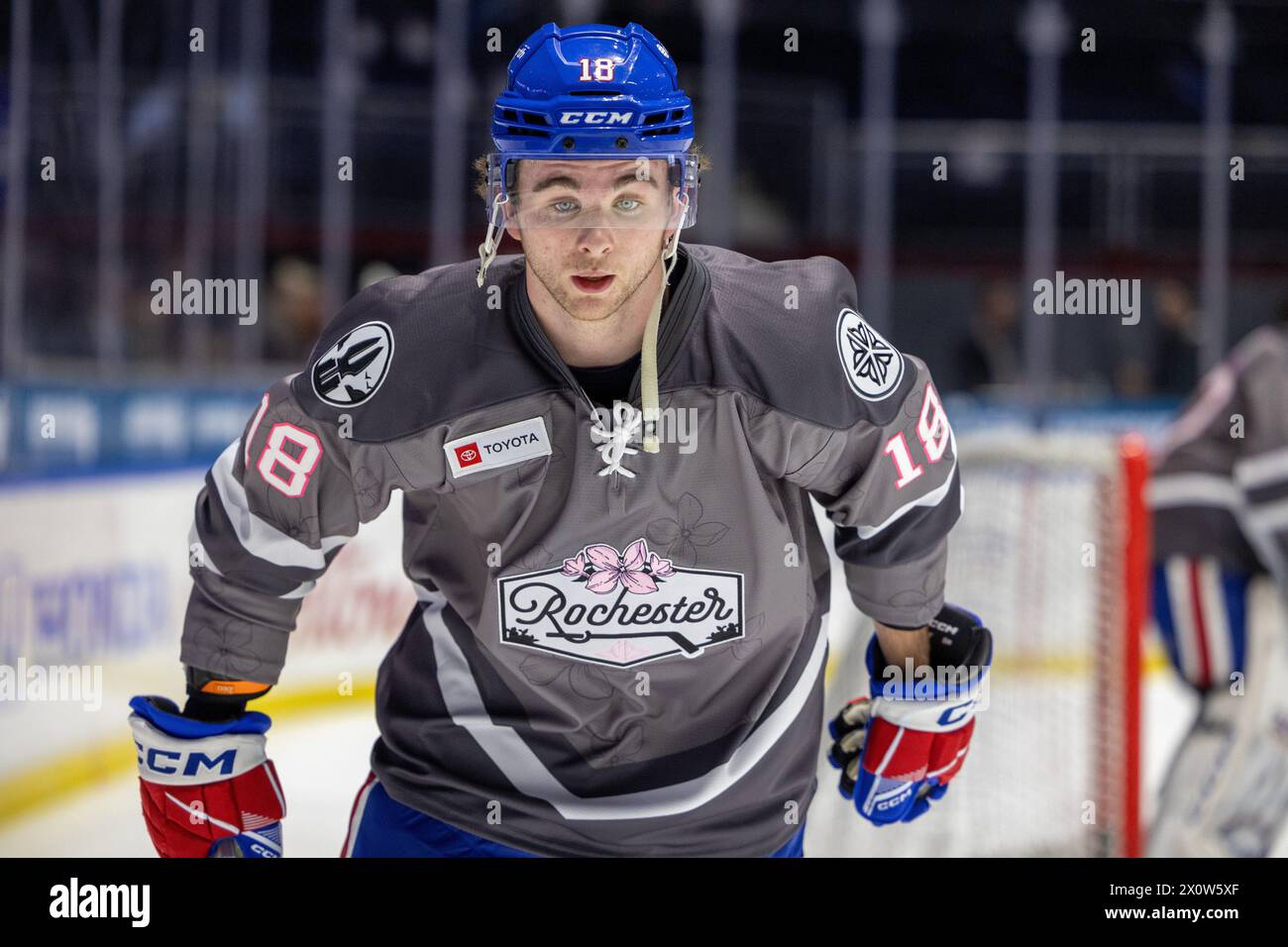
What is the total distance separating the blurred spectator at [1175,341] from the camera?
5.92 meters

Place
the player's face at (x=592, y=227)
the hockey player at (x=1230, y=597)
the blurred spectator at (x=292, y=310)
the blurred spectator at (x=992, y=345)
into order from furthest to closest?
the blurred spectator at (x=992, y=345) → the blurred spectator at (x=292, y=310) → the hockey player at (x=1230, y=597) → the player's face at (x=592, y=227)

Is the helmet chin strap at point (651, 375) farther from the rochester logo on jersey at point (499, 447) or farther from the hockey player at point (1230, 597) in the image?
the hockey player at point (1230, 597)

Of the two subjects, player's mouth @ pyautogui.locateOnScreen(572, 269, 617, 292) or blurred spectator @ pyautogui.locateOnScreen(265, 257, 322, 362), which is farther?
blurred spectator @ pyautogui.locateOnScreen(265, 257, 322, 362)

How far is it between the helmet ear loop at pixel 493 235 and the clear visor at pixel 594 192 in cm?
2

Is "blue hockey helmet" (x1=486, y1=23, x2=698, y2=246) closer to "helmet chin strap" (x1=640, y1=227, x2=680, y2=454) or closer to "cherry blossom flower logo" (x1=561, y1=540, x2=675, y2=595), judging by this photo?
"helmet chin strap" (x1=640, y1=227, x2=680, y2=454)

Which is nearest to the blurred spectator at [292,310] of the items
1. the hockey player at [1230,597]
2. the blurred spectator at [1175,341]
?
the hockey player at [1230,597]

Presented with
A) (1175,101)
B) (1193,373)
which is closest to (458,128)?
(1193,373)

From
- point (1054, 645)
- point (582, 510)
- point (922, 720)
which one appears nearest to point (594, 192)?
point (582, 510)

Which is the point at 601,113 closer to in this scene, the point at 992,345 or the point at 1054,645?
the point at 1054,645

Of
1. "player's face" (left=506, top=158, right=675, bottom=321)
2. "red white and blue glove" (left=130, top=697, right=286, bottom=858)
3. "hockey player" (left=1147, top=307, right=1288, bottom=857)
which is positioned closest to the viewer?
"player's face" (left=506, top=158, right=675, bottom=321)

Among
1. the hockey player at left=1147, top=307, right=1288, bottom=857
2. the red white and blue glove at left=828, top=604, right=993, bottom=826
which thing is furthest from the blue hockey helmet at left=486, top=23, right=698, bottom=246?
the hockey player at left=1147, top=307, right=1288, bottom=857

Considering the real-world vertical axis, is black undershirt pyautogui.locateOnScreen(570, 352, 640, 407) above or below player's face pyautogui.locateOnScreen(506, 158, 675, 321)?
below

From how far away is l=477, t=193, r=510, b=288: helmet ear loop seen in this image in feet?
4.51
